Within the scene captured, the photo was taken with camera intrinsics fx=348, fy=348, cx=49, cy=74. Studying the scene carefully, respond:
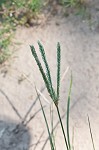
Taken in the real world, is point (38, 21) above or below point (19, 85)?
above

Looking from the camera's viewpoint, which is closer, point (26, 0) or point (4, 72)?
point (4, 72)

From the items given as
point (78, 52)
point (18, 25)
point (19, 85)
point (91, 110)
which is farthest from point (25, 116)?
point (18, 25)

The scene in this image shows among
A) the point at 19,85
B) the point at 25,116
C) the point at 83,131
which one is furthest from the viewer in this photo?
the point at 19,85

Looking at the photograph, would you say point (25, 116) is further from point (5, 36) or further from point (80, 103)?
point (5, 36)

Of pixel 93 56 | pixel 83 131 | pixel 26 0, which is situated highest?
pixel 26 0

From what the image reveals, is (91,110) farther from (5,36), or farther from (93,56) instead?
(5,36)

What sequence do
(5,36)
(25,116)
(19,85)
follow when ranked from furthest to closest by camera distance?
(5,36) < (19,85) < (25,116)
